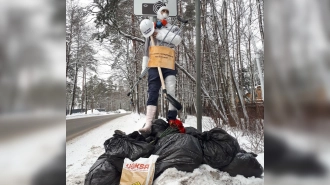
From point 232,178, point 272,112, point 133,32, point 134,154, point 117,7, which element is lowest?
point 232,178

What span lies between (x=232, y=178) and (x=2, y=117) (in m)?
1.30

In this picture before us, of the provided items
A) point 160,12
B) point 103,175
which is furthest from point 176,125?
point 160,12

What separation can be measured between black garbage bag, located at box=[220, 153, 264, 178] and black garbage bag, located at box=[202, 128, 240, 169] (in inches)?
1.4

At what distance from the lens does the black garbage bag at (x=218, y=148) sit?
148 centimetres

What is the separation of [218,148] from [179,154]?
308 mm

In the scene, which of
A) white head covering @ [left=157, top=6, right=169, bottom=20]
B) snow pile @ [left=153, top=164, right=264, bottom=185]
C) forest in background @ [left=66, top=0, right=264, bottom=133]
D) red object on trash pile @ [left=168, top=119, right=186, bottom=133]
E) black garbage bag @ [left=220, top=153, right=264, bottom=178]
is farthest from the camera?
white head covering @ [left=157, top=6, right=169, bottom=20]

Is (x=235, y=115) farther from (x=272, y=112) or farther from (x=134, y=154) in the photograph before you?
(x=272, y=112)

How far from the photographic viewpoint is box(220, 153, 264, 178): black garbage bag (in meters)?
1.41

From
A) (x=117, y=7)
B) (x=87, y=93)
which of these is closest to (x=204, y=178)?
(x=87, y=93)

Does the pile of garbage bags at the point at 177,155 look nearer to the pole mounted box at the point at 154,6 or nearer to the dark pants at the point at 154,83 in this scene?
the dark pants at the point at 154,83

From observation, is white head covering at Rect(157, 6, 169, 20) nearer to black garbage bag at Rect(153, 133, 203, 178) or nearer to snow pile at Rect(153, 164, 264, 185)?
black garbage bag at Rect(153, 133, 203, 178)

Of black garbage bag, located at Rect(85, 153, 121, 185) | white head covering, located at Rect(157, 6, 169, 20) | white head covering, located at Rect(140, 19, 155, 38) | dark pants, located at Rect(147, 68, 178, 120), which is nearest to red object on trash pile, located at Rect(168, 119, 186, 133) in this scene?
dark pants, located at Rect(147, 68, 178, 120)

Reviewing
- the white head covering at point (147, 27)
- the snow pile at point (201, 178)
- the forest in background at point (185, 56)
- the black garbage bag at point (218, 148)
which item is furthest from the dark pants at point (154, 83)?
the snow pile at point (201, 178)

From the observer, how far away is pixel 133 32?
2.23 metres
